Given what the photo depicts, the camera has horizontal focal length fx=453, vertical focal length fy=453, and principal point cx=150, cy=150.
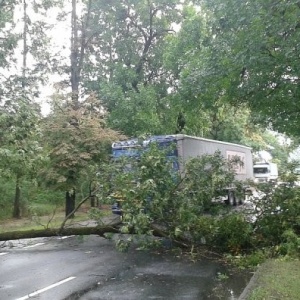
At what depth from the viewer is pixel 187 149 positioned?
18219mm

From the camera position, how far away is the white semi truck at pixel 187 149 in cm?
1182

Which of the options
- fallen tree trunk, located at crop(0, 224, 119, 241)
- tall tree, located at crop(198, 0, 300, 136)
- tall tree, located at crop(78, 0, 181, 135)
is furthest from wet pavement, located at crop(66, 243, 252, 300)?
tall tree, located at crop(78, 0, 181, 135)

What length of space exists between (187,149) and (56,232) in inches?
381

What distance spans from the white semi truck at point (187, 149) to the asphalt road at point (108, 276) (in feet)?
7.95

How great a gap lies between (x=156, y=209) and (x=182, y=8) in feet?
61.6

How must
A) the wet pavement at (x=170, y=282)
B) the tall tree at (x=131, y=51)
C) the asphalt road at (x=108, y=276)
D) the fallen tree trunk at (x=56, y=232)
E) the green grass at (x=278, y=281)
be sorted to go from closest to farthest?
1. the green grass at (x=278, y=281)
2. the wet pavement at (x=170, y=282)
3. the asphalt road at (x=108, y=276)
4. the fallen tree trunk at (x=56, y=232)
5. the tall tree at (x=131, y=51)

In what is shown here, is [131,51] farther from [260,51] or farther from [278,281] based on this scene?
[278,281]

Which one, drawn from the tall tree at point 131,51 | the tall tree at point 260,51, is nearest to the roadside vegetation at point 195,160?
the tall tree at point 260,51

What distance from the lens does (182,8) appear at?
26188 millimetres

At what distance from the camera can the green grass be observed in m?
6.48

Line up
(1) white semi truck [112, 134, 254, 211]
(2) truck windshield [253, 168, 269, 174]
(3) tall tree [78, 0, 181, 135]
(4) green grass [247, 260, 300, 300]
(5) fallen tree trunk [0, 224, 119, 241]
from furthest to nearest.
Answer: (2) truck windshield [253, 168, 269, 174], (3) tall tree [78, 0, 181, 135], (1) white semi truck [112, 134, 254, 211], (5) fallen tree trunk [0, 224, 119, 241], (4) green grass [247, 260, 300, 300]

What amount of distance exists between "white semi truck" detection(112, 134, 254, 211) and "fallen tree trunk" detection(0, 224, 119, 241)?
2.32 metres

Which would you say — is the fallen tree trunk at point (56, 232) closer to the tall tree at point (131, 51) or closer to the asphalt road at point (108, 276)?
the asphalt road at point (108, 276)

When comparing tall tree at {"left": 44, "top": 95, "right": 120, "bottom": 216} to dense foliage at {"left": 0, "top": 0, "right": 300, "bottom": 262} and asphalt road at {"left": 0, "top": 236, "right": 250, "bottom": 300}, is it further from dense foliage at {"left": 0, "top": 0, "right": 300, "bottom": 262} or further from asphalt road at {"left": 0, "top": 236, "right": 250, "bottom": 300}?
asphalt road at {"left": 0, "top": 236, "right": 250, "bottom": 300}
